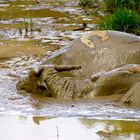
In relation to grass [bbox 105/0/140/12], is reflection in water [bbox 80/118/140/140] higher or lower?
higher

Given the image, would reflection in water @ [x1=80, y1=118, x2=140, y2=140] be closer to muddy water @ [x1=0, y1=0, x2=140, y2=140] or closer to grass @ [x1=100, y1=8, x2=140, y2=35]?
muddy water @ [x1=0, y1=0, x2=140, y2=140]

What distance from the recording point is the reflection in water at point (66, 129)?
4625 mm

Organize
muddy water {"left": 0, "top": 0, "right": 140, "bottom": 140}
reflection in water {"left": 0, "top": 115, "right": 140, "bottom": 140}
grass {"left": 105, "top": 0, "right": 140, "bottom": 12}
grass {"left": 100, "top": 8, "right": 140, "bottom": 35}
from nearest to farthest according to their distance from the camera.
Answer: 1. reflection in water {"left": 0, "top": 115, "right": 140, "bottom": 140}
2. muddy water {"left": 0, "top": 0, "right": 140, "bottom": 140}
3. grass {"left": 100, "top": 8, "right": 140, "bottom": 35}
4. grass {"left": 105, "top": 0, "right": 140, "bottom": 12}

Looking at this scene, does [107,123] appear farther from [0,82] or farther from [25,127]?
[0,82]

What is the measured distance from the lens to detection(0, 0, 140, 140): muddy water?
4789mm

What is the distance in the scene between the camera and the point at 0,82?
7.16 m

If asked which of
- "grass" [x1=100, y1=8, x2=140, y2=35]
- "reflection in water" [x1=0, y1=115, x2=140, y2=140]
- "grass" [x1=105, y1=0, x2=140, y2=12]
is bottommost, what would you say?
"grass" [x1=105, y1=0, x2=140, y2=12]

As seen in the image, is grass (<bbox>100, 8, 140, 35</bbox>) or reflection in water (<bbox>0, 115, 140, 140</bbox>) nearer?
reflection in water (<bbox>0, 115, 140, 140</bbox>)

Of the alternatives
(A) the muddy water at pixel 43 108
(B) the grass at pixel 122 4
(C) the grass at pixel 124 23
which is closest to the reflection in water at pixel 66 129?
(A) the muddy water at pixel 43 108

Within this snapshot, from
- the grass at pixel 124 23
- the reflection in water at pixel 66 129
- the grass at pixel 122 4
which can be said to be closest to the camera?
the reflection in water at pixel 66 129

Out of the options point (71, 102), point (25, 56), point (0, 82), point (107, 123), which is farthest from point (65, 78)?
point (25, 56)

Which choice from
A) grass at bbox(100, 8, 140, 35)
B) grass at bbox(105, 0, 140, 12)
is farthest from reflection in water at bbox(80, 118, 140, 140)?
grass at bbox(105, 0, 140, 12)

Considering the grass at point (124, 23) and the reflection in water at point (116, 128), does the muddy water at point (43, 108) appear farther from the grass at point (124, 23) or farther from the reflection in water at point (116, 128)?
the grass at point (124, 23)

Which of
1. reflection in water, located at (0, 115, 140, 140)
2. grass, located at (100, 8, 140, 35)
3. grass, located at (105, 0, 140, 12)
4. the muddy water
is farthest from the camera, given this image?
grass, located at (105, 0, 140, 12)
